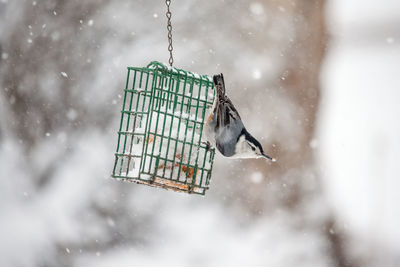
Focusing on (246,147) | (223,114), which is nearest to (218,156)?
(246,147)

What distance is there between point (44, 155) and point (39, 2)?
2491 millimetres

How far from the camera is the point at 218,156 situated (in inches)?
365

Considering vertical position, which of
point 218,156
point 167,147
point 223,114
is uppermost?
point 223,114

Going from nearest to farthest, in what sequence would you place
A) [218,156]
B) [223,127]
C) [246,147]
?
[223,127]
[246,147]
[218,156]

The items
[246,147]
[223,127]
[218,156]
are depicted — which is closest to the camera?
[223,127]

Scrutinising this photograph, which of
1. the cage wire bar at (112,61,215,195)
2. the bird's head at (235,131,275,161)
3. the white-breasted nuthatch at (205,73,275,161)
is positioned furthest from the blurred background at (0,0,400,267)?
the cage wire bar at (112,61,215,195)

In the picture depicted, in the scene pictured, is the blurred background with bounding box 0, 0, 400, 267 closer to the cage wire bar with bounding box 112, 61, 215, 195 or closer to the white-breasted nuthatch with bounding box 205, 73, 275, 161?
the white-breasted nuthatch with bounding box 205, 73, 275, 161

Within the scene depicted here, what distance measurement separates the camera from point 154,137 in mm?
4867

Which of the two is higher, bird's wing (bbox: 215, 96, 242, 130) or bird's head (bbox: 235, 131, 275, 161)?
bird's wing (bbox: 215, 96, 242, 130)

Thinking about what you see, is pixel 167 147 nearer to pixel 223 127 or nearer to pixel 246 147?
pixel 223 127

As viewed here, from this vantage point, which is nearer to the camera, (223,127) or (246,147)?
(223,127)

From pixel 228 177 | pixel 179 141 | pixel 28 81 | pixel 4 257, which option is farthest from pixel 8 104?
pixel 179 141

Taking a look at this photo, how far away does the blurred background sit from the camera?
8.38 meters

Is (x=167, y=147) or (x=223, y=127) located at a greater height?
Answer: (x=223, y=127)
